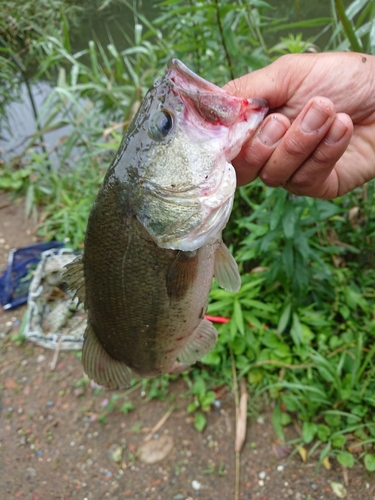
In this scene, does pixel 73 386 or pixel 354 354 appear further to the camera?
pixel 73 386

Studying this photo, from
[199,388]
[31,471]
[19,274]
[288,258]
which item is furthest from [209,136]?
[19,274]

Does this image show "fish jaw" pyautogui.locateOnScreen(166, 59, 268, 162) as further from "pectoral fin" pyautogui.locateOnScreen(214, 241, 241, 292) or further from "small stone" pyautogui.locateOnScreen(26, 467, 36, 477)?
"small stone" pyautogui.locateOnScreen(26, 467, 36, 477)

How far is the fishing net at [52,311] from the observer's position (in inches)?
133

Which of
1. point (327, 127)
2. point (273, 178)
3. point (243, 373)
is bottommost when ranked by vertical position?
point (243, 373)

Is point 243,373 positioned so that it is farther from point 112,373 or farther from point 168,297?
point 168,297

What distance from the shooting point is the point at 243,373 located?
2689mm

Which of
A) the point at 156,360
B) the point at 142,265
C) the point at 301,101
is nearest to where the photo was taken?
the point at 142,265

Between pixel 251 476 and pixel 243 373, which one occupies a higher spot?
pixel 243 373

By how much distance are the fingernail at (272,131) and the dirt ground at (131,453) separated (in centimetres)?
186

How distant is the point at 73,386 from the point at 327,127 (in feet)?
8.63

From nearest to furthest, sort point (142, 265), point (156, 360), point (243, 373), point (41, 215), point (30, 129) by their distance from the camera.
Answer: point (142, 265) < point (156, 360) < point (243, 373) < point (41, 215) < point (30, 129)

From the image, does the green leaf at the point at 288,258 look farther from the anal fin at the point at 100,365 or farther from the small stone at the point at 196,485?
the small stone at the point at 196,485

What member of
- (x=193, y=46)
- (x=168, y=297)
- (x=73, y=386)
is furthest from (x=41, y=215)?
(x=168, y=297)

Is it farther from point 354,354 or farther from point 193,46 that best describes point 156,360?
point 193,46
